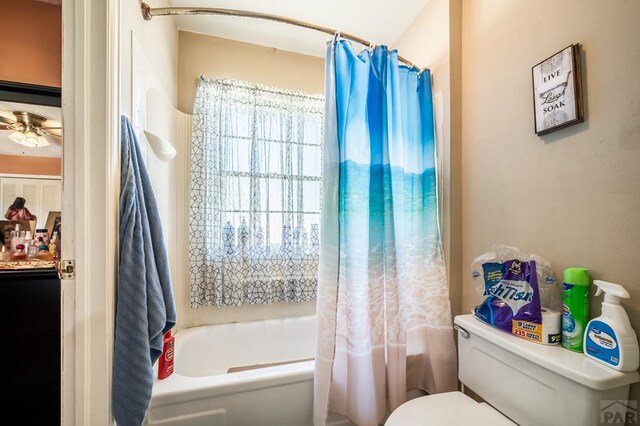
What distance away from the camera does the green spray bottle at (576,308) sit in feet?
2.58

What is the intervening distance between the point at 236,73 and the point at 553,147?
1.91m

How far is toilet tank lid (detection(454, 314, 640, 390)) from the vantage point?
25.9 inches

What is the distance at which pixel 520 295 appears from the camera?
886mm

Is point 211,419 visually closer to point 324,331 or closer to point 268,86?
point 324,331

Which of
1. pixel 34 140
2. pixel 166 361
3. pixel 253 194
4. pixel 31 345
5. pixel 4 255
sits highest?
pixel 34 140

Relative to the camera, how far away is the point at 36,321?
109 centimetres

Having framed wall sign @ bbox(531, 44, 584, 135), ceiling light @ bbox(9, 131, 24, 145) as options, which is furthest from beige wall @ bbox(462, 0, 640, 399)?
ceiling light @ bbox(9, 131, 24, 145)

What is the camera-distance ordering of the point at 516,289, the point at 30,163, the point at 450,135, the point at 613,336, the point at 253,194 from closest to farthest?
the point at 613,336 → the point at 516,289 → the point at 30,163 → the point at 450,135 → the point at 253,194

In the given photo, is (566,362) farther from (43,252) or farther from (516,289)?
(43,252)

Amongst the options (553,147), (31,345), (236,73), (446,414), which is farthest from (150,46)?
(446,414)

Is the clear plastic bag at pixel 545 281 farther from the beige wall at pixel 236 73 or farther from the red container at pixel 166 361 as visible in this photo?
the red container at pixel 166 361

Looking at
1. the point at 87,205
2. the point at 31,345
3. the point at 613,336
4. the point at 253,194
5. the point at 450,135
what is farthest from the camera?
→ the point at 253,194

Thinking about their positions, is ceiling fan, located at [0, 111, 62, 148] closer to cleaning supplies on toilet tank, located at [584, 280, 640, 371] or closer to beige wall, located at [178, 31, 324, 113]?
beige wall, located at [178, 31, 324, 113]

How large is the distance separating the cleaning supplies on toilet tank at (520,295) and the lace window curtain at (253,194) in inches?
45.6
